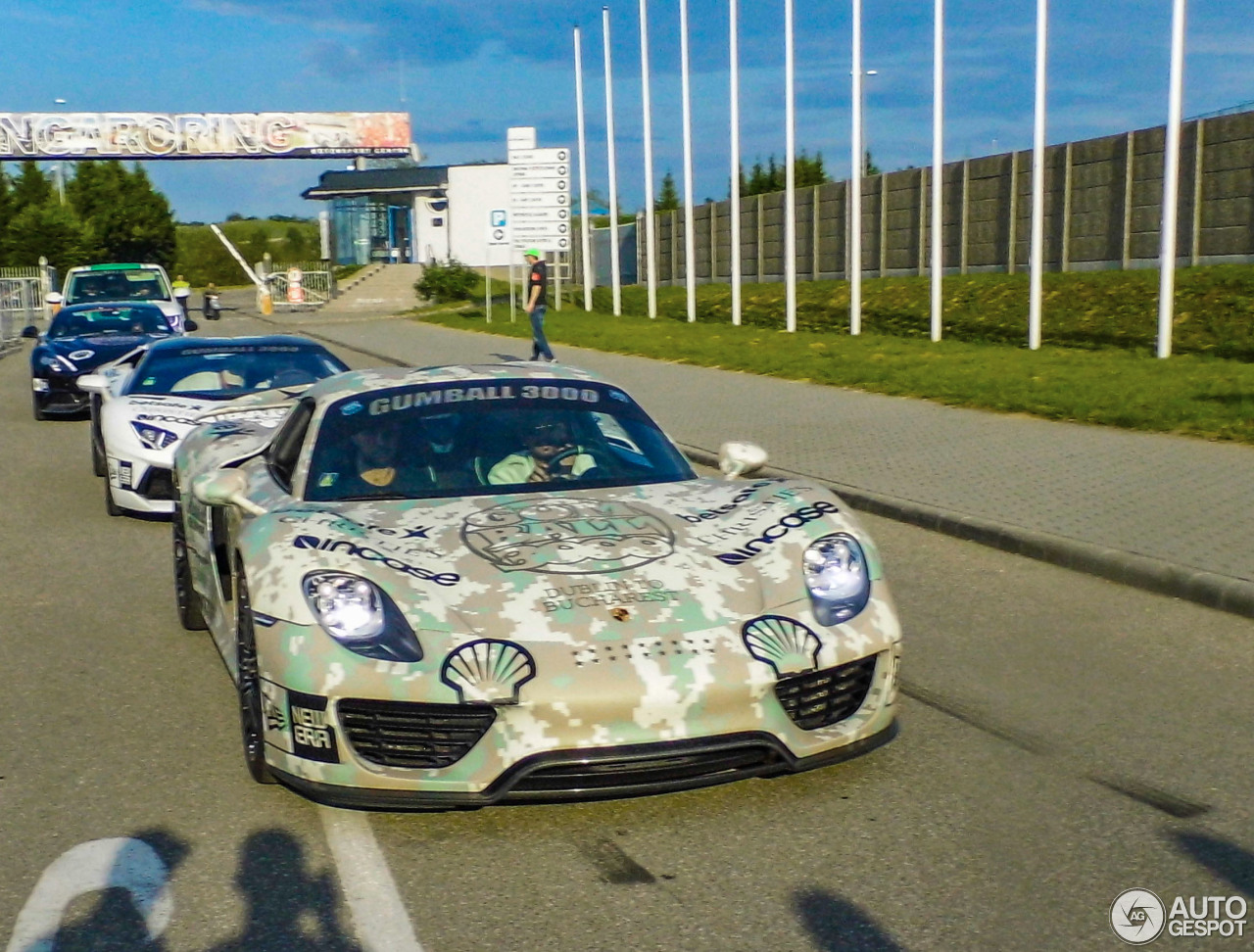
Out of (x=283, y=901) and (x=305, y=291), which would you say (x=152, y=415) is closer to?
(x=283, y=901)

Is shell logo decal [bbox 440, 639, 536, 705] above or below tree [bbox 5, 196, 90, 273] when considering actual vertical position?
below

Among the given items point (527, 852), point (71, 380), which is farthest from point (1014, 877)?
point (71, 380)

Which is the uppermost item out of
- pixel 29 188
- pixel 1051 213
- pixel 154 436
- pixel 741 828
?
pixel 29 188

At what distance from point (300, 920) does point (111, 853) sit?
0.82m

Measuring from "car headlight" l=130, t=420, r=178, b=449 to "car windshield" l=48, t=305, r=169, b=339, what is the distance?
9.06 meters

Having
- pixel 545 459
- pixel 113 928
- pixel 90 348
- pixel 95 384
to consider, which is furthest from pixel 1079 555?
pixel 90 348

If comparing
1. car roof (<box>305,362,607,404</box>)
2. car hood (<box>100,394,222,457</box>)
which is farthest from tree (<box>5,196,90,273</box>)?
car roof (<box>305,362,607,404</box>)

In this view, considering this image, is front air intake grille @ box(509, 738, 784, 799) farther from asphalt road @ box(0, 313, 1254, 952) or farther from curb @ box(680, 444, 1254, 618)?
curb @ box(680, 444, 1254, 618)

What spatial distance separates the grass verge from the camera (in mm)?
14258

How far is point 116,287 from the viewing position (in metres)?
22.8

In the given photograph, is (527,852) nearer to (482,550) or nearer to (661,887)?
(661,887)

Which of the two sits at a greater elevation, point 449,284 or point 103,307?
point 103,307

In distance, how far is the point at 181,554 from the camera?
7223 millimetres

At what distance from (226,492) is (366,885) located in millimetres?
1979
